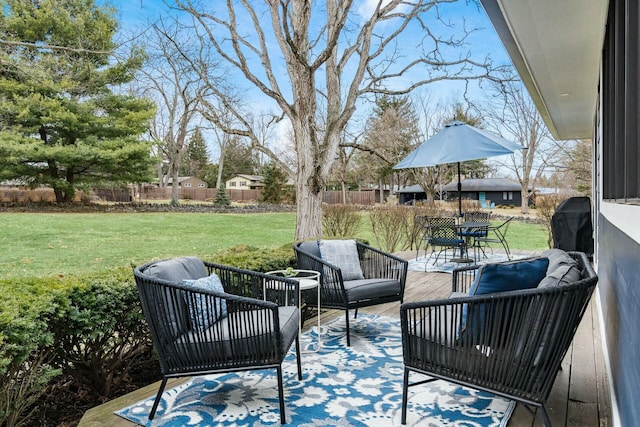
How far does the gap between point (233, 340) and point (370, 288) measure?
5.19 feet

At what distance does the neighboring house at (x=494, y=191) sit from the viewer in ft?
110

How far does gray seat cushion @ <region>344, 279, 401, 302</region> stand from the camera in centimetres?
353

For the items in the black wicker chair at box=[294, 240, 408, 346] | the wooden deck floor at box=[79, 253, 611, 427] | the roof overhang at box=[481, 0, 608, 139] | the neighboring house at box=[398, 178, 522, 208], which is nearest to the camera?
the wooden deck floor at box=[79, 253, 611, 427]

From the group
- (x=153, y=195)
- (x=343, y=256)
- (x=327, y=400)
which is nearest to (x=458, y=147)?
(x=343, y=256)

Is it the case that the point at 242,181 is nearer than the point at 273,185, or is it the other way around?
the point at 273,185

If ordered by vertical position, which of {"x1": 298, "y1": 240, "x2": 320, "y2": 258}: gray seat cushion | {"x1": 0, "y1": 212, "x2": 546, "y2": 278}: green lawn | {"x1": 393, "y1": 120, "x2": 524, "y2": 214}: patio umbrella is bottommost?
{"x1": 0, "y1": 212, "x2": 546, "y2": 278}: green lawn

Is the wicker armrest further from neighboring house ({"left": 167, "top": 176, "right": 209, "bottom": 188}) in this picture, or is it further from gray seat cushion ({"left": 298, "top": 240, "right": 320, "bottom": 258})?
Answer: neighboring house ({"left": 167, "top": 176, "right": 209, "bottom": 188})

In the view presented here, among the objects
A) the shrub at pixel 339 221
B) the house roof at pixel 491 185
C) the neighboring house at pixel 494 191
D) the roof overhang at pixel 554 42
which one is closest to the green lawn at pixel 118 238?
the shrub at pixel 339 221

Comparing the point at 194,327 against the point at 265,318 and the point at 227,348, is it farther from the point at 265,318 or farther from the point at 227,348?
the point at 265,318

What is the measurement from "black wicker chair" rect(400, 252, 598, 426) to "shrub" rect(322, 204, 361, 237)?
766 centimetres

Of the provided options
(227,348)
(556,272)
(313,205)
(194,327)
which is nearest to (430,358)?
(556,272)

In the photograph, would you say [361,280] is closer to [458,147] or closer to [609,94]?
[609,94]

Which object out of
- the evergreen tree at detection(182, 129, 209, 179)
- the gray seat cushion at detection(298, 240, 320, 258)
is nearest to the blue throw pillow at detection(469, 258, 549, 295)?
the gray seat cushion at detection(298, 240, 320, 258)

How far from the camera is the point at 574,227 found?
22.6 feet
